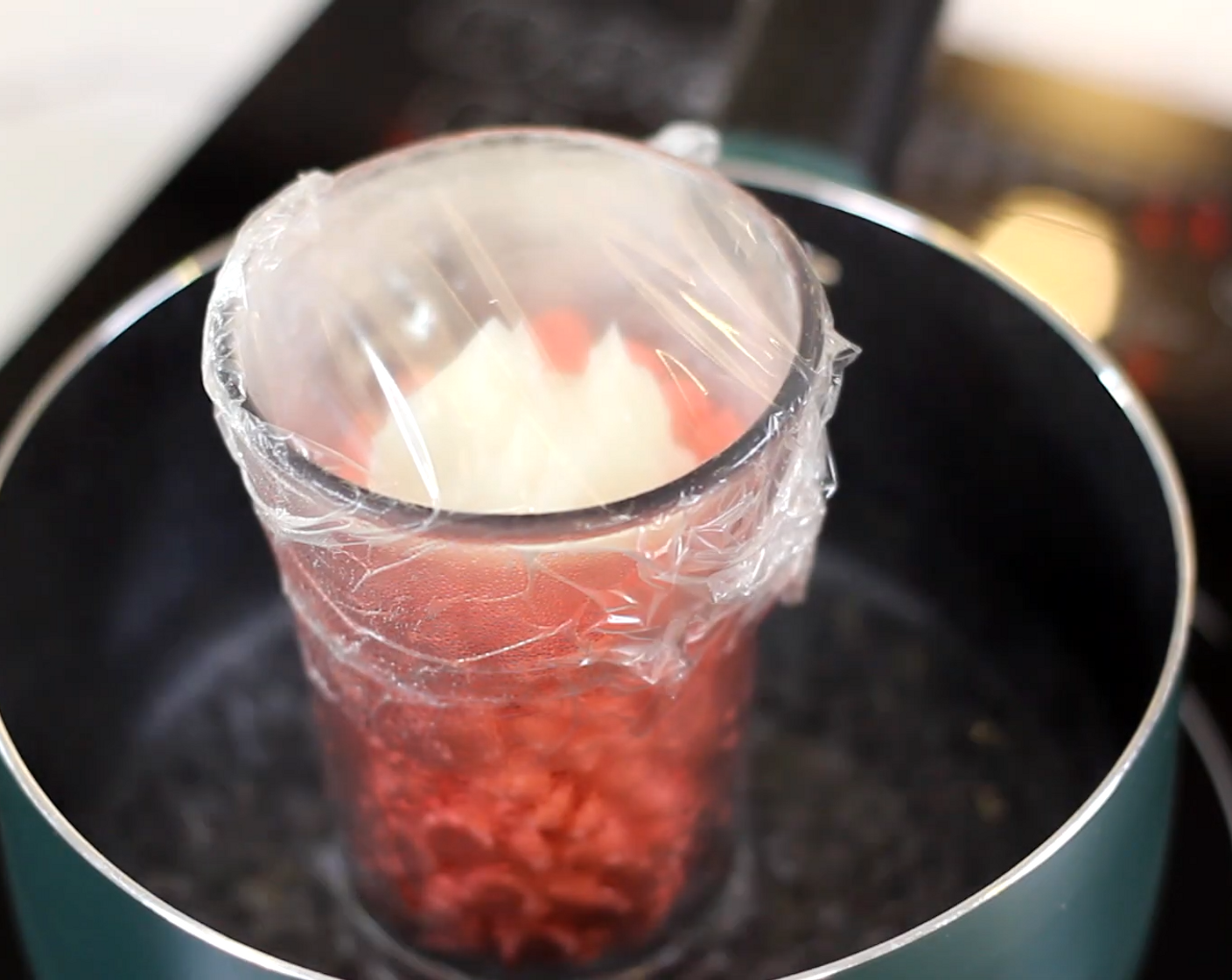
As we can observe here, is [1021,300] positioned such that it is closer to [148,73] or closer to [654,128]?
[654,128]

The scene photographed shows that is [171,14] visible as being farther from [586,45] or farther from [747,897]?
[747,897]

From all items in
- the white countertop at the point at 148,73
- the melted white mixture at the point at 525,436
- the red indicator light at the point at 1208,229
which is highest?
the melted white mixture at the point at 525,436

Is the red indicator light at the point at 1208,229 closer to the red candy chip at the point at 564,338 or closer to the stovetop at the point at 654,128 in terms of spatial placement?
the stovetop at the point at 654,128

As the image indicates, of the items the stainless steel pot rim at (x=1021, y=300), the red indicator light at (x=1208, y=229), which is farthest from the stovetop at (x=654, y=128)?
the stainless steel pot rim at (x=1021, y=300)

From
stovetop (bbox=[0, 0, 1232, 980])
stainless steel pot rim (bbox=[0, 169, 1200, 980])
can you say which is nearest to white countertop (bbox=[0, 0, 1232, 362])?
stovetop (bbox=[0, 0, 1232, 980])

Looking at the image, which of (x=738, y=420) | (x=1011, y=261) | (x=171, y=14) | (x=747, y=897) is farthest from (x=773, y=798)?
(x=171, y=14)

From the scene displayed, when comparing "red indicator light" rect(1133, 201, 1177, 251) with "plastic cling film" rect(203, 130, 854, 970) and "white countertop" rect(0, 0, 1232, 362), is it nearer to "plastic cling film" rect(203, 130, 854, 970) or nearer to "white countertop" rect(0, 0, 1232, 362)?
"white countertop" rect(0, 0, 1232, 362)
